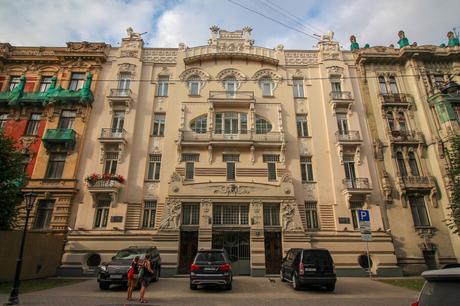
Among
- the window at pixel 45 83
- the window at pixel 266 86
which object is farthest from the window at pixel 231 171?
the window at pixel 45 83

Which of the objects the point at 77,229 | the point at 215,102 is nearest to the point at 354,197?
the point at 215,102

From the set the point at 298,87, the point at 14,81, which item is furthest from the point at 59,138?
the point at 298,87

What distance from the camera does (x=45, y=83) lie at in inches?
1037

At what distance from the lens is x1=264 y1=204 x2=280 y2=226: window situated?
21312 mm

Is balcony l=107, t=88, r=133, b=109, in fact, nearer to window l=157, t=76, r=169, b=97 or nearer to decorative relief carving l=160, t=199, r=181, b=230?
window l=157, t=76, r=169, b=97

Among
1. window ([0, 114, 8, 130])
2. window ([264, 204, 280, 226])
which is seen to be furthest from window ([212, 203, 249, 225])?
window ([0, 114, 8, 130])

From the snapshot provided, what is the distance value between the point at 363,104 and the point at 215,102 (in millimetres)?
14631

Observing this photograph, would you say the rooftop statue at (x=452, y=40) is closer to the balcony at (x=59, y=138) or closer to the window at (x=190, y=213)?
the window at (x=190, y=213)

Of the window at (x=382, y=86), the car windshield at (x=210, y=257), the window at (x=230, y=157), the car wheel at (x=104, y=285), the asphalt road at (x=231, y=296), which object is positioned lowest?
the asphalt road at (x=231, y=296)

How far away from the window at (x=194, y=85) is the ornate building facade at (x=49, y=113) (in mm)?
9242

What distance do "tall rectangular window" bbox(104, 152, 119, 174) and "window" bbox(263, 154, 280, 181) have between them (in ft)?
43.9

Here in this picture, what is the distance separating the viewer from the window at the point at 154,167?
23.2 m

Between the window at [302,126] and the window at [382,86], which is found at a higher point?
the window at [382,86]

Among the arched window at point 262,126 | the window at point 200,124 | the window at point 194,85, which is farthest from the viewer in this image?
the window at point 194,85
